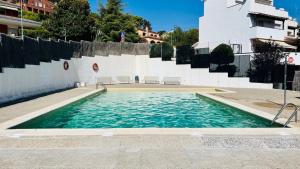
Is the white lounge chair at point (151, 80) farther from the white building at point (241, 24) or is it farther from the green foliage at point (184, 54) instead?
the white building at point (241, 24)

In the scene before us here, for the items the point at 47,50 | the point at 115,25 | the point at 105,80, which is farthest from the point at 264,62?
the point at 115,25

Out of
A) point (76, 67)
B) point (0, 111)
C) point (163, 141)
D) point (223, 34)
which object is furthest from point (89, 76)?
point (163, 141)

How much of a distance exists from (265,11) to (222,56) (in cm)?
1487

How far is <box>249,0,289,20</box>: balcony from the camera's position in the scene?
37.9 meters

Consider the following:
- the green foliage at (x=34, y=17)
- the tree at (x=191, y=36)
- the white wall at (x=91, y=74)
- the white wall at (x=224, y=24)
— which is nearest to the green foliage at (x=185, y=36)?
the tree at (x=191, y=36)

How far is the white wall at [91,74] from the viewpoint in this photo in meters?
16.6

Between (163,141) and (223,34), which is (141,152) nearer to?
(163,141)

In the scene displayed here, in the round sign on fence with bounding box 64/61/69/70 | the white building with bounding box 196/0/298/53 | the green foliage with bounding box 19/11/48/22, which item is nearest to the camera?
the round sign on fence with bounding box 64/61/69/70

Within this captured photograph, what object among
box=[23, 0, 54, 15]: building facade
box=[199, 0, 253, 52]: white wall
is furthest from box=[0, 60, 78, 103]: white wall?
box=[23, 0, 54, 15]: building facade

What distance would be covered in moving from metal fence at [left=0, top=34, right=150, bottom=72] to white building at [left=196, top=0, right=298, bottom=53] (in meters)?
9.89

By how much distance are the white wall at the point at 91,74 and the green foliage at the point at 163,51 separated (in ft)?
1.79

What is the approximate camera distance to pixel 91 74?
29.9 m

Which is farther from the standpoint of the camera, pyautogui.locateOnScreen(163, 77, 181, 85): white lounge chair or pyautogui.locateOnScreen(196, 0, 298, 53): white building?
pyautogui.locateOnScreen(196, 0, 298, 53): white building

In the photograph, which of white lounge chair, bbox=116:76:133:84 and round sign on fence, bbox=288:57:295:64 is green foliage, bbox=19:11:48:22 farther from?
round sign on fence, bbox=288:57:295:64
